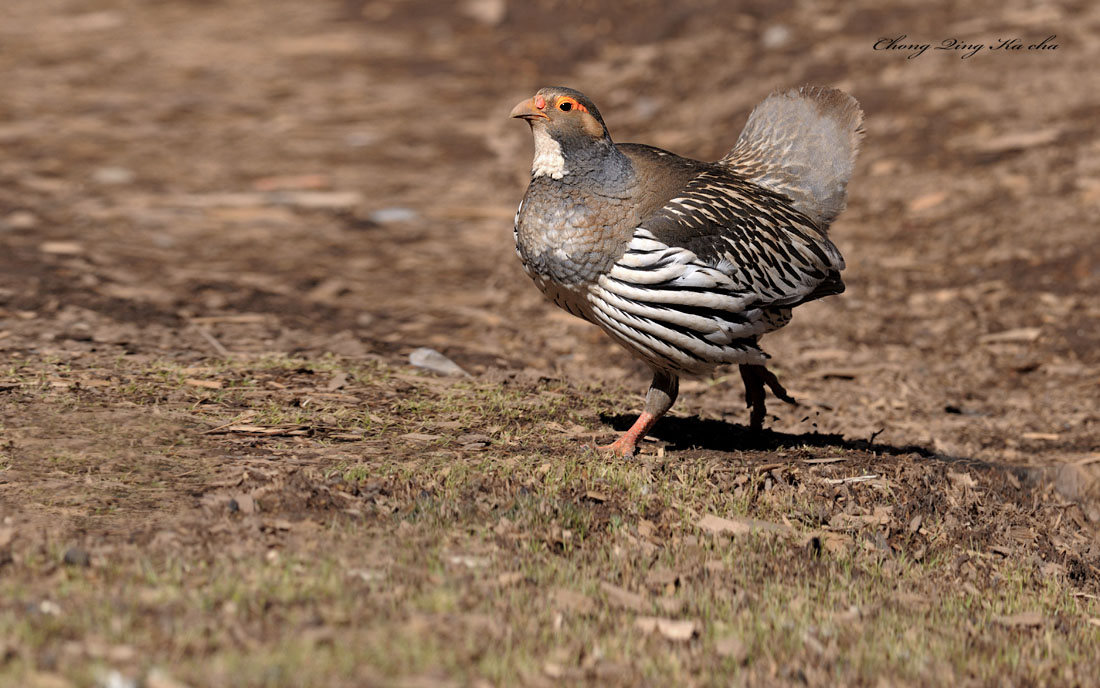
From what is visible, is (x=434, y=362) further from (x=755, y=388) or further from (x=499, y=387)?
(x=755, y=388)

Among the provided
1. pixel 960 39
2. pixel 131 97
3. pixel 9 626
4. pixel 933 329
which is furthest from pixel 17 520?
pixel 960 39

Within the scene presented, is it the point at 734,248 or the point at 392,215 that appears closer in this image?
the point at 734,248

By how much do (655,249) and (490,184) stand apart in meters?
8.33

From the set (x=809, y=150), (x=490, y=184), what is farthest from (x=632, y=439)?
(x=490, y=184)

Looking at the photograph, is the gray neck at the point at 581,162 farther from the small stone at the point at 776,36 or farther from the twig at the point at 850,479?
the small stone at the point at 776,36

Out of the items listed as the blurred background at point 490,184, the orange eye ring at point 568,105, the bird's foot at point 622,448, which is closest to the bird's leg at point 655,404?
the bird's foot at point 622,448

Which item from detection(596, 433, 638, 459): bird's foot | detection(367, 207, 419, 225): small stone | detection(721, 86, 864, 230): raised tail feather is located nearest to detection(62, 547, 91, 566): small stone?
detection(596, 433, 638, 459): bird's foot

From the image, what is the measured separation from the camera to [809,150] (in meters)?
8.02

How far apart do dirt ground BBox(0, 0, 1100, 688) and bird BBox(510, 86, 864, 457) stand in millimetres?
707

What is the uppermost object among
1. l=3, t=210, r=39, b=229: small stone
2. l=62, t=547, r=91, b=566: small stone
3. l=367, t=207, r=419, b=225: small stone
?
l=62, t=547, r=91, b=566: small stone

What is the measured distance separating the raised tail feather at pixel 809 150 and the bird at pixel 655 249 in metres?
0.46

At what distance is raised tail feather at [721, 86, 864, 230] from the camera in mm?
8000

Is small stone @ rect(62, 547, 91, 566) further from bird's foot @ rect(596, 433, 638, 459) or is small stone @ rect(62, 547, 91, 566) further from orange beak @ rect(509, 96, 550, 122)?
orange beak @ rect(509, 96, 550, 122)
